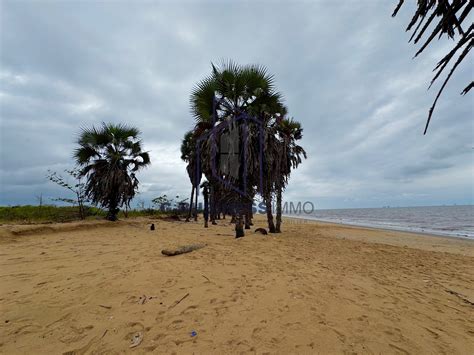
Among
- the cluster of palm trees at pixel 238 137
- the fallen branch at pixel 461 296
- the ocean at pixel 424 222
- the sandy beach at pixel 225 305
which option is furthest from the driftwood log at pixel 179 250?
the ocean at pixel 424 222

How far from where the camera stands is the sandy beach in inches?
99.8

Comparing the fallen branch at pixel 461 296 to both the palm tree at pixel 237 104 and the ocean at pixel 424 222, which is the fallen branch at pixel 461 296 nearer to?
the palm tree at pixel 237 104

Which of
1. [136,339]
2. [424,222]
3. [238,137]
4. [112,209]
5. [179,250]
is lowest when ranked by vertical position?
[424,222]

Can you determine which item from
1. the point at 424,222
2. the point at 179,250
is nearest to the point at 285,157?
the point at 179,250

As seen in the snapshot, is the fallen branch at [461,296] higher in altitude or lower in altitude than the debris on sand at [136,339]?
lower

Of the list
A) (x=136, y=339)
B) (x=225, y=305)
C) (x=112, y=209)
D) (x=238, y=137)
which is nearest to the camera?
(x=136, y=339)

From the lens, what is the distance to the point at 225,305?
327cm

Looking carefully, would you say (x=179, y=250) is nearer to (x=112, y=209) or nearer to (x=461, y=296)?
(x=461, y=296)

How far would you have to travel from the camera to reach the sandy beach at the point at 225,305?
99.8 inches

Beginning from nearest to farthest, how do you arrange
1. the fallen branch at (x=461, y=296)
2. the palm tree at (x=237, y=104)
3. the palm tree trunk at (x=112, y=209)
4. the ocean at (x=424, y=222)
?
the fallen branch at (x=461, y=296) < the palm tree at (x=237, y=104) < the palm tree trunk at (x=112, y=209) < the ocean at (x=424, y=222)

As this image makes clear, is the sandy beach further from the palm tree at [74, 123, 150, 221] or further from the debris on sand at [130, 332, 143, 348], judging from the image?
the palm tree at [74, 123, 150, 221]

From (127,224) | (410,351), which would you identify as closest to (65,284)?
(410,351)

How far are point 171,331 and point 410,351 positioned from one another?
272 centimetres

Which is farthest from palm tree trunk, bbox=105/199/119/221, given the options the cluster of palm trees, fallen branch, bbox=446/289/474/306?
fallen branch, bbox=446/289/474/306
